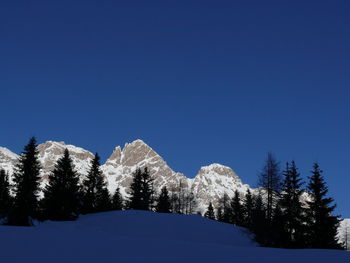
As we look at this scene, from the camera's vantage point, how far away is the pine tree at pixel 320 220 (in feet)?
88.5

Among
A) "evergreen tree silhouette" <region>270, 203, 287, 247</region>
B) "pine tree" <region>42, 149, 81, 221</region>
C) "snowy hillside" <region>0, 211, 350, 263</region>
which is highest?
"pine tree" <region>42, 149, 81, 221</region>

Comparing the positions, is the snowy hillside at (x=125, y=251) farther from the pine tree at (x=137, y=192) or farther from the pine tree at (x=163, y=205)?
the pine tree at (x=163, y=205)

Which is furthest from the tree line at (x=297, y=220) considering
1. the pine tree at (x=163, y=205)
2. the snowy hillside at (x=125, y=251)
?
the pine tree at (x=163, y=205)

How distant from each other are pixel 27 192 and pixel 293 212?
83.9 ft

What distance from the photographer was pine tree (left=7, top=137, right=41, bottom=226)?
28106 mm

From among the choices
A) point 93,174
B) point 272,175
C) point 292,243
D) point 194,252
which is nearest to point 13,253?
point 194,252

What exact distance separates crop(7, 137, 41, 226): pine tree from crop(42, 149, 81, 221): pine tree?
1363 mm

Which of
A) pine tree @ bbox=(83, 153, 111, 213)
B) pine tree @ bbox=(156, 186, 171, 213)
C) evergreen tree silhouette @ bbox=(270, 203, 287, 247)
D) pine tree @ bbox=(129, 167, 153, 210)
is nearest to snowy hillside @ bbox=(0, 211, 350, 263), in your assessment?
evergreen tree silhouette @ bbox=(270, 203, 287, 247)

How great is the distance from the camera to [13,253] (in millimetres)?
9070

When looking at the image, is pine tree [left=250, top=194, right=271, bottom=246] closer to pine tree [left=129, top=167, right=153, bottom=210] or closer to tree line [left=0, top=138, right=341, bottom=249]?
tree line [left=0, top=138, right=341, bottom=249]

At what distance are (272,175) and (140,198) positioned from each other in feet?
92.4

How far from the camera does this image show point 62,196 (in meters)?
33.2

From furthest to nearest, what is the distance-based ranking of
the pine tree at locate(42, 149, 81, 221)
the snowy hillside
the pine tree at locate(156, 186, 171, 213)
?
the pine tree at locate(156, 186, 171, 213) → the pine tree at locate(42, 149, 81, 221) → the snowy hillside

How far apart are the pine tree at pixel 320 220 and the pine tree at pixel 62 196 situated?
2350cm
